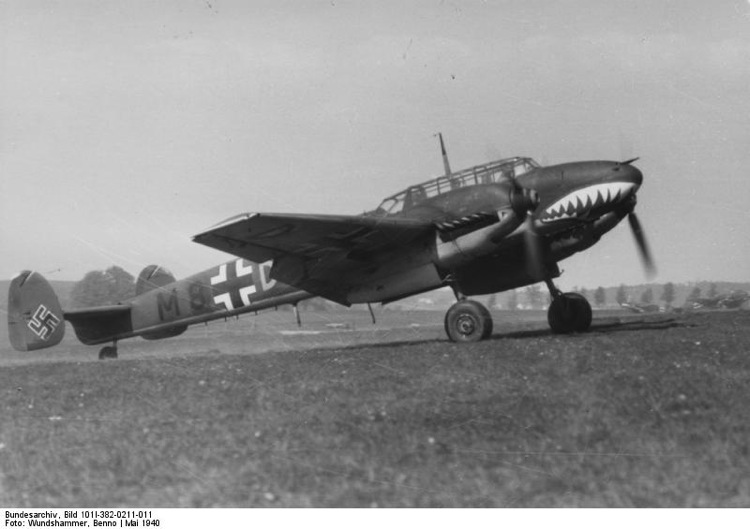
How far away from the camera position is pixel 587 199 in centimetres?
1065

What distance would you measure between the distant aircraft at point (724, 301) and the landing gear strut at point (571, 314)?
44223 mm

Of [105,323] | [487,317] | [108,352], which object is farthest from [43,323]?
[487,317]

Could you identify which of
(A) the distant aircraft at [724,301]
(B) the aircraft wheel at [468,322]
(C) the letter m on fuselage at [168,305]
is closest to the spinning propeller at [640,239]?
(B) the aircraft wheel at [468,322]

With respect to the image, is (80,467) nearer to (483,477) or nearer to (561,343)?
(483,477)

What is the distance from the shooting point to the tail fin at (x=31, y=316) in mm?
14180

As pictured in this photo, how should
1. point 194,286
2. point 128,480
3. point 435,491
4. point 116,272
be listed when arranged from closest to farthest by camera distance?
point 435,491 → point 128,480 → point 194,286 → point 116,272

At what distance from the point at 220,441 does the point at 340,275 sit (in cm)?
779

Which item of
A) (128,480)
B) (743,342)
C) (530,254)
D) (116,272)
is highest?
(116,272)

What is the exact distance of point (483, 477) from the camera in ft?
12.3

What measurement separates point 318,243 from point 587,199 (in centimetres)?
461

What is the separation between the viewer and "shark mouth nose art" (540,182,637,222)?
10516 millimetres

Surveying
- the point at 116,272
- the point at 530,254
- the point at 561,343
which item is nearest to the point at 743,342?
the point at 561,343

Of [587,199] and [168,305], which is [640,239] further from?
[168,305]

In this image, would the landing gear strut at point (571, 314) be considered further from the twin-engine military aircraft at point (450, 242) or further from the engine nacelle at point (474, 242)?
the engine nacelle at point (474, 242)
